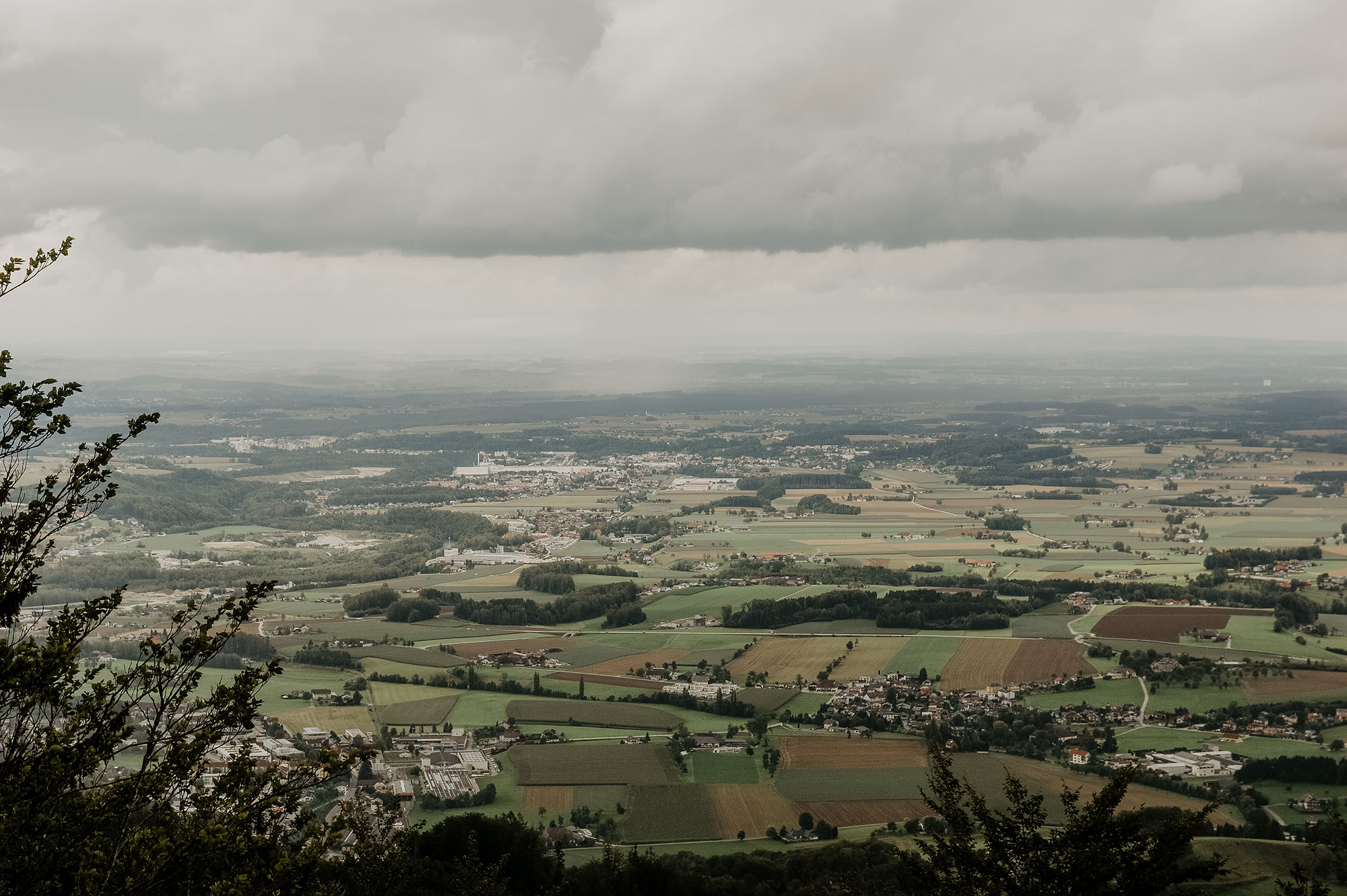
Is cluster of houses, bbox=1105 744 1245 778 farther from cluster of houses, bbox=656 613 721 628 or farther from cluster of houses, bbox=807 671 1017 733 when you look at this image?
cluster of houses, bbox=656 613 721 628

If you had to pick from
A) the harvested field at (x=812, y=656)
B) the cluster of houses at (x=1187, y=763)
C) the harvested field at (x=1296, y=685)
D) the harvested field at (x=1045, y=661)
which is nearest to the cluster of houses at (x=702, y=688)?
the harvested field at (x=812, y=656)

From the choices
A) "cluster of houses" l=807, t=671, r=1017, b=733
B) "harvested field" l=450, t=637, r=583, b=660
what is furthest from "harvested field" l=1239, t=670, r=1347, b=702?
"harvested field" l=450, t=637, r=583, b=660

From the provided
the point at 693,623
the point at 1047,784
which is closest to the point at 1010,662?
the point at 1047,784

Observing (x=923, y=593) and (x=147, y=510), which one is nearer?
(x=923, y=593)

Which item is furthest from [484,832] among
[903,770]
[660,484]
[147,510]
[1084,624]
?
[660,484]

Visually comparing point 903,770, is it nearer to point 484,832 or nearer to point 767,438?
point 484,832

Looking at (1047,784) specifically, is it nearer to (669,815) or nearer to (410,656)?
(669,815)

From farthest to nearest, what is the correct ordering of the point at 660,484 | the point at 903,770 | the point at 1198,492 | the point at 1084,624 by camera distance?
the point at 660,484 → the point at 1198,492 → the point at 1084,624 → the point at 903,770
